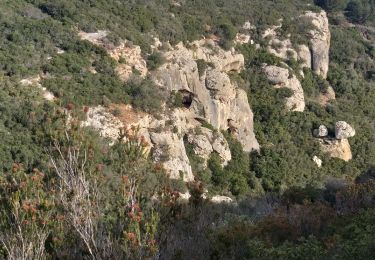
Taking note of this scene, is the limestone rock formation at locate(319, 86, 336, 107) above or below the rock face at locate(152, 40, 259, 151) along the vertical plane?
below

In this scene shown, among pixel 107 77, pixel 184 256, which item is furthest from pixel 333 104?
pixel 184 256

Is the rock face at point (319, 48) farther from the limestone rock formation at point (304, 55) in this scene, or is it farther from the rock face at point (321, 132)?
the rock face at point (321, 132)

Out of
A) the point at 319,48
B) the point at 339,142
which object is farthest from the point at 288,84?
the point at 319,48

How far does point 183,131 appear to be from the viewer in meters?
33.5

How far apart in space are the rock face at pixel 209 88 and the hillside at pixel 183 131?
14 cm

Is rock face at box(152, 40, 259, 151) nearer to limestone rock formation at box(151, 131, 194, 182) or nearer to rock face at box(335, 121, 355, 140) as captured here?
limestone rock formation at box(151, 131, 194, 182)

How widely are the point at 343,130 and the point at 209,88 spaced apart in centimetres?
1355

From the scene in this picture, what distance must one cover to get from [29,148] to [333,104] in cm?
3499

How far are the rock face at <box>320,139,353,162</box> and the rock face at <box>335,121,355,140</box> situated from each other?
21.3 inches

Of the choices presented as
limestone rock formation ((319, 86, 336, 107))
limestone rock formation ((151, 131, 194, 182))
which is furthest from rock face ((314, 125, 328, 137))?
limestone rock formation ((151, 131, 194, 182))

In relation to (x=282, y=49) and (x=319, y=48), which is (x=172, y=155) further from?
(x=319, y=48)

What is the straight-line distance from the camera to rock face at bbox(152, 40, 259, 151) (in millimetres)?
34844

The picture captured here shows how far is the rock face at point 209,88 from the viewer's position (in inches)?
1372

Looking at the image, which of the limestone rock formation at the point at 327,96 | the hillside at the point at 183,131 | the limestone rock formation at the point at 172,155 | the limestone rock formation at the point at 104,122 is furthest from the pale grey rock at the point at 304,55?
the limestone rock formation at the point at 104,122
